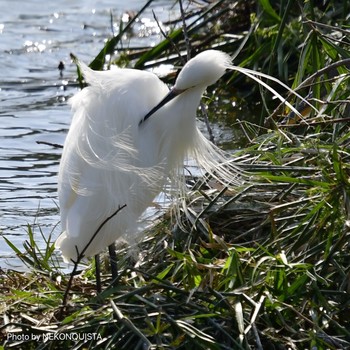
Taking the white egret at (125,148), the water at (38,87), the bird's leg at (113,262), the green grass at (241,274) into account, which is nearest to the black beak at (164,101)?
the white egret at (125,148)

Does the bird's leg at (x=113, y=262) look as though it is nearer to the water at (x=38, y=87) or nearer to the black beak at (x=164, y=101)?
the black beak at (x=164, y=101)

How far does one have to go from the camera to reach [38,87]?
7539 mm

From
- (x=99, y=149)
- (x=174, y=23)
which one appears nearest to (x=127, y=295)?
(x=99, y=149)

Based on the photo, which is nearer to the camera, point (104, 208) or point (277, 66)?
point (104, 208)

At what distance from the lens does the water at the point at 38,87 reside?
5.09 m

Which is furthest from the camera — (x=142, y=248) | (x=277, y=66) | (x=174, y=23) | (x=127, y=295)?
(x=174, y=23)

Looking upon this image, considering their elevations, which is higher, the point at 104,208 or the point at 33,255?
the point at 104,208

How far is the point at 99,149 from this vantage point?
11.8 feet

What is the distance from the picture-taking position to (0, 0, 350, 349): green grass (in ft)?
9.60

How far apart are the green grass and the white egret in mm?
166

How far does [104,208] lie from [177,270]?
424 mm

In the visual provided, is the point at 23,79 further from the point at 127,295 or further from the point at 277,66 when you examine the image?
the point at 127,295

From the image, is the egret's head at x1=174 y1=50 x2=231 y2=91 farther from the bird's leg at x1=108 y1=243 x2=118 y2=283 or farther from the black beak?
the bird's leg at x1=108 y1=243 x2=118 y2=283

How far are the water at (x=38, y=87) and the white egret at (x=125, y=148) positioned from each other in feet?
2.70
